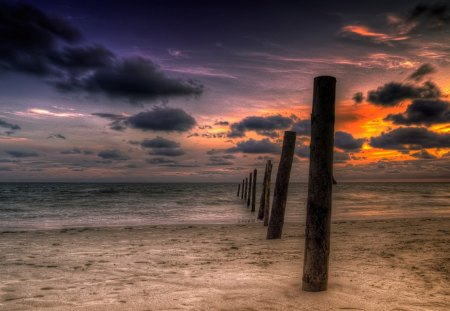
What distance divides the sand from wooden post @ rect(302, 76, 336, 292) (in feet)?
1.89

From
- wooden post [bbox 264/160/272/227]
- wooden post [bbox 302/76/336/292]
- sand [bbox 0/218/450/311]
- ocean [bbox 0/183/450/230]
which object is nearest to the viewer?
sand [bbox 0/218/450/311]

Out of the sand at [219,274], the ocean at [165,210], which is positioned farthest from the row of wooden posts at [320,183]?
the ocean at [165,210]

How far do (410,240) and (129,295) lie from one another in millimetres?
7648

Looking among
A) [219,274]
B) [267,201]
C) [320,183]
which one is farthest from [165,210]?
[320,183]

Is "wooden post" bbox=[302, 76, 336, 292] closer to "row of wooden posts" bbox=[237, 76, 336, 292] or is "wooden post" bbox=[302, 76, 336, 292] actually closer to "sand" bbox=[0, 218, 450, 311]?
"row of wooden posts" bbox=[237, 76, 336, 292]

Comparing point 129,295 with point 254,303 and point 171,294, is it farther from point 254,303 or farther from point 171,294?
point 254,303

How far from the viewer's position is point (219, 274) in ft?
19.4

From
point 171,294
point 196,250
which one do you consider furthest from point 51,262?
point 171,294

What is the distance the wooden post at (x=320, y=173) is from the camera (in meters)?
4.58

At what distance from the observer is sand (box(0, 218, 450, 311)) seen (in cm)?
443

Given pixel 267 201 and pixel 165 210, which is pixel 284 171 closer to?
pixel 267 201

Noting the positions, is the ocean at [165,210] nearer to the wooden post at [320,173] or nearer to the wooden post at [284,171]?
the wooden post at [284,171]

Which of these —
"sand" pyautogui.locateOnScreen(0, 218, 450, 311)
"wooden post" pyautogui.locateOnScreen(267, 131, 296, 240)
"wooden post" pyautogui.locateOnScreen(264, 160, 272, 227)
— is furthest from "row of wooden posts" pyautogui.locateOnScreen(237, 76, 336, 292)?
"wooden post" pyautogui.locateOnScreen(264, 160, 272, 227)

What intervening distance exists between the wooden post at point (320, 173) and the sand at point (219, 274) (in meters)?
0.58
